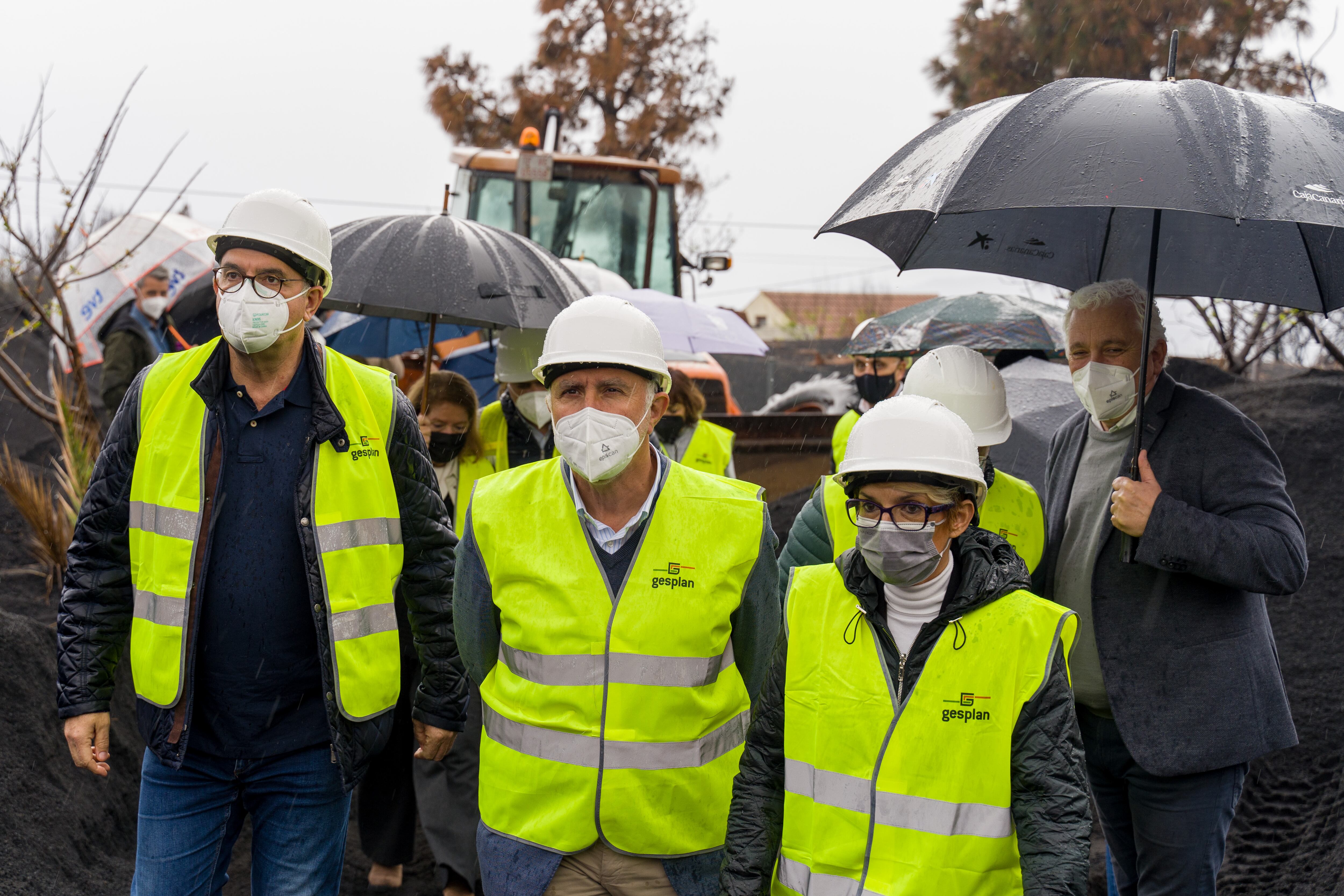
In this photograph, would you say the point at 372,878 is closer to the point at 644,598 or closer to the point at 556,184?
the point at 644,598

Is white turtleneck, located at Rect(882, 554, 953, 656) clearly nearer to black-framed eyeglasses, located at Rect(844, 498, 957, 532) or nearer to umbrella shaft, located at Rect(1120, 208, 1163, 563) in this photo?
black-framed eyeglasses, located at Rect(844, 498, 957, 532)

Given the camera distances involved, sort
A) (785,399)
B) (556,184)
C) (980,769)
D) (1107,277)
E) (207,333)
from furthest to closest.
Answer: (785,399) → (556,184) → (207,333) → (1107,277) → (980,769)

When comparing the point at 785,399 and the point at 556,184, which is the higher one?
the point at 556,184

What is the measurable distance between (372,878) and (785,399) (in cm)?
1557

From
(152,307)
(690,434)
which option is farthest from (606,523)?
(152,307)

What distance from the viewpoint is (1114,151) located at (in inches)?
114

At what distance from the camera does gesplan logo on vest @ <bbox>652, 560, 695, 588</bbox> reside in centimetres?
292

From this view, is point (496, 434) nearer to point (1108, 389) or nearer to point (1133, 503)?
point (1108, 389)

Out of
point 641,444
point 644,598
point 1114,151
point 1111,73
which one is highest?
point 1111,73

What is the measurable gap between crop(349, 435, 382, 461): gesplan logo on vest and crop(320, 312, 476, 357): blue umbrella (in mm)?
3659

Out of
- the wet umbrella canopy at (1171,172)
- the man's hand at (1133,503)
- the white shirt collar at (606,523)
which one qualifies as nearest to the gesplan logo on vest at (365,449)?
the white shirt collar at (606,523)

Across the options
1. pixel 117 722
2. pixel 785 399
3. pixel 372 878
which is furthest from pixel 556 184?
pixel 785 399

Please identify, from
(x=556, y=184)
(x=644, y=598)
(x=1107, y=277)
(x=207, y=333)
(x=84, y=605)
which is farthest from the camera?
(x=556, y=184)

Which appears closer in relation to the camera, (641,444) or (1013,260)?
(641,444)
